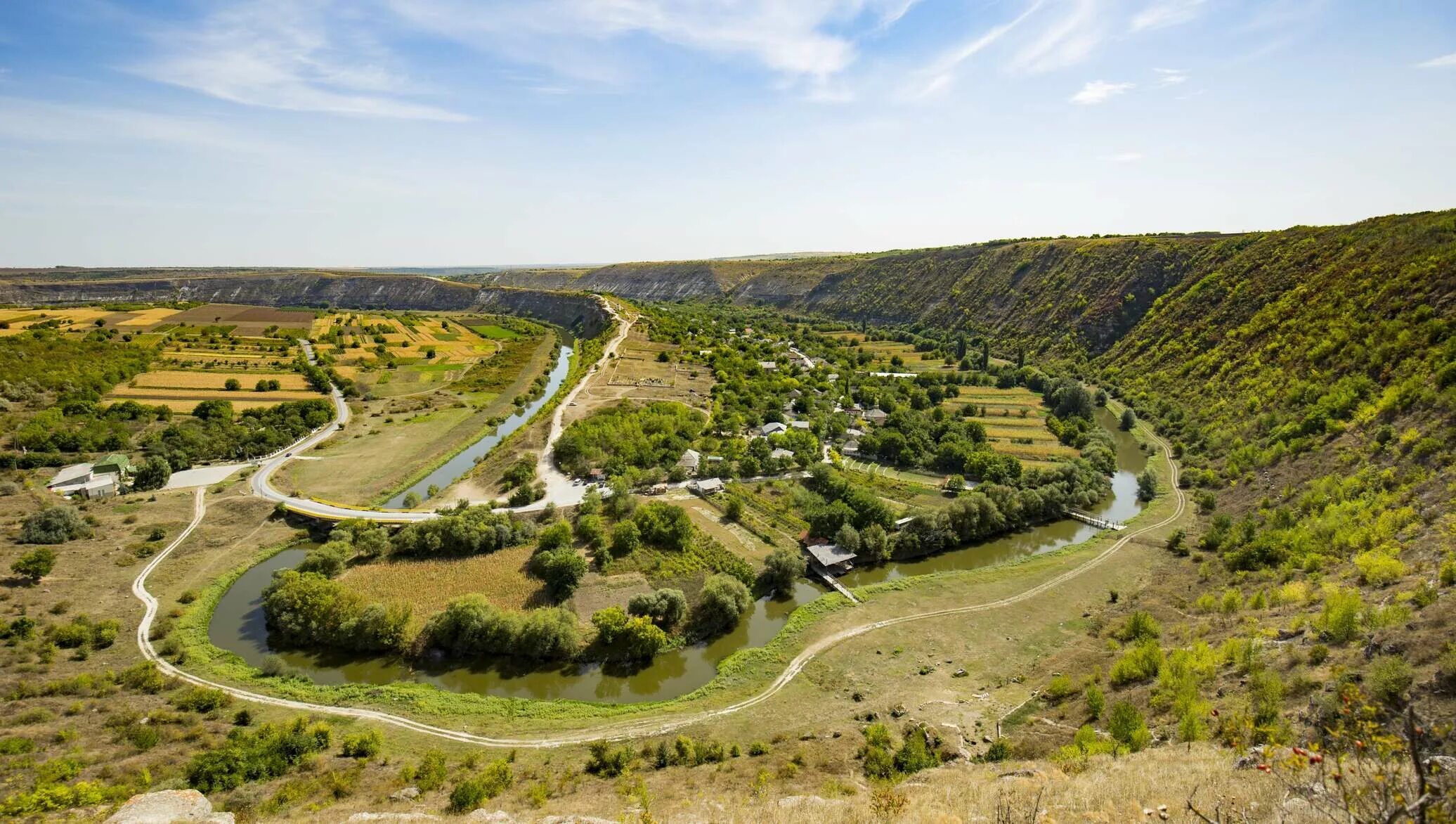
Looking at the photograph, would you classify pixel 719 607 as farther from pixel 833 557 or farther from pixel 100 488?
pixel 100 488

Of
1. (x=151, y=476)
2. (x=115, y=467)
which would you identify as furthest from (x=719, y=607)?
(x=115, y=467)

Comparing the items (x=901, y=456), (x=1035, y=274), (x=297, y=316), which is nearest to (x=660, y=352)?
(x=901, y=456)

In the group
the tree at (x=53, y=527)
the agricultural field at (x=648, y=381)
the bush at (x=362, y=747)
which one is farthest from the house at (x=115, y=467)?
the bush at (x=362, y=747)

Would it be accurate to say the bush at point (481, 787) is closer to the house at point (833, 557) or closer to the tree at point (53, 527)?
the house at point (833, 557)

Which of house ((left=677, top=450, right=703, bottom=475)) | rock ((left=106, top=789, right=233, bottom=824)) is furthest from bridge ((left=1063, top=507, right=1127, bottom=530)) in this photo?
rock ((left=106, top=789, right=233, bottom=824))

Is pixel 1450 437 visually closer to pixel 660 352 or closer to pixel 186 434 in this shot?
pixel 660 352

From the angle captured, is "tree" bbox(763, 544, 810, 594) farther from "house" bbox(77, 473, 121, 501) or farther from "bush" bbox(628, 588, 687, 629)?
"house" bbox(77, 473, 121, 501)
